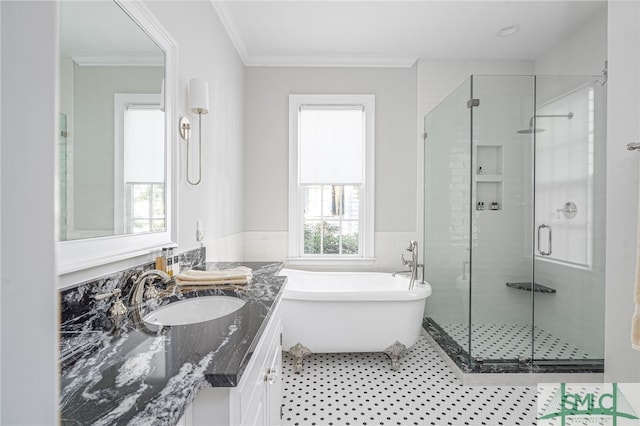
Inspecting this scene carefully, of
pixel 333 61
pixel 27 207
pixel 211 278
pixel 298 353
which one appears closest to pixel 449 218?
pixel 298 353

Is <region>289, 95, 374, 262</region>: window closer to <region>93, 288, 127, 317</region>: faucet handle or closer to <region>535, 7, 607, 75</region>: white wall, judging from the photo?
<region>535, 7, 607, 75</region>: white wall

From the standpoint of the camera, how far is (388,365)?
8.24ft

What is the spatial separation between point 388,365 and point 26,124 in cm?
274

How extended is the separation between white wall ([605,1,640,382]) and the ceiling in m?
1.29

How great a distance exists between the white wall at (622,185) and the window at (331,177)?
2036 mm

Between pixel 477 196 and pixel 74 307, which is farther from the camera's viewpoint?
pixel 477 196

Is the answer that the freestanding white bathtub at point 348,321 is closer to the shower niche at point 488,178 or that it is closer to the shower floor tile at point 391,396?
the shower floor tile at point 391,396

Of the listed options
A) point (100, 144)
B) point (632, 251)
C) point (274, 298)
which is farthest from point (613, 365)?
point (100, 144)

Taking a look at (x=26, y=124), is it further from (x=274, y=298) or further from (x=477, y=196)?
(x=477, y=196)

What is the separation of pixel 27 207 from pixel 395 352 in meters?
2.61

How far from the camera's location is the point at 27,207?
167 millimetres

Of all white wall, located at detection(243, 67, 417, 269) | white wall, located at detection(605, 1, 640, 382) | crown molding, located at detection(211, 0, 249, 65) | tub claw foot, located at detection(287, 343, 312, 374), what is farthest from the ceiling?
tub claw foot, located at detection(287, 343, 312, 374)

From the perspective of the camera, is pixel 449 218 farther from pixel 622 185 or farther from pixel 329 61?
pixel 329 61

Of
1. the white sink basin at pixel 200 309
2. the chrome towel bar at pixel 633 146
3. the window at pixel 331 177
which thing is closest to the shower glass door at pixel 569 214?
the chrome towel bar at pixel 633 146
